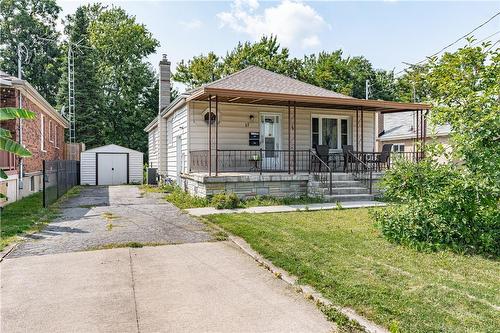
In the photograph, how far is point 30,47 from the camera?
37.7 m

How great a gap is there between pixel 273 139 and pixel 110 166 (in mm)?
12657

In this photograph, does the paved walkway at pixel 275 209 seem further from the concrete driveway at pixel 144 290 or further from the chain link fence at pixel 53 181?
the chain link fence at pixel 53 181

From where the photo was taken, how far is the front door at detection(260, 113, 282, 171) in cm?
1414

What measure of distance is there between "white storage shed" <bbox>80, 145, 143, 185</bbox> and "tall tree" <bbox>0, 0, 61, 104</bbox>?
17979 millimetres

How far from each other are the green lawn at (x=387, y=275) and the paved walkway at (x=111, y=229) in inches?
41.7

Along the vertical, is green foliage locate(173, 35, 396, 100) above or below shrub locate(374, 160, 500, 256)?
above

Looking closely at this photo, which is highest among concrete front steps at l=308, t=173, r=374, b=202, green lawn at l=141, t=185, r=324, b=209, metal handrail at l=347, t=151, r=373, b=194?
metal handrail at l=347, t=151, r=373, b=194

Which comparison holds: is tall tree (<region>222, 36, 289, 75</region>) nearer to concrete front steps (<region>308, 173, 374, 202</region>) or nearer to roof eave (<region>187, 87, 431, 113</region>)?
A: roof eave (<region>187, 87, 431, 113</region>)

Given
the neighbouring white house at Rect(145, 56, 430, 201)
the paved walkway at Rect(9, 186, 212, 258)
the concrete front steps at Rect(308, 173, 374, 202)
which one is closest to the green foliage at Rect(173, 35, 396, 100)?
the neighbouring white house at Rect(145, 56, 430, 201)

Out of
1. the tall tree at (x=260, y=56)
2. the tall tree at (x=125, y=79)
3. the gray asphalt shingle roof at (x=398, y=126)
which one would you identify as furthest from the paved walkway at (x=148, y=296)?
the tall tree at (x=125, y=79)

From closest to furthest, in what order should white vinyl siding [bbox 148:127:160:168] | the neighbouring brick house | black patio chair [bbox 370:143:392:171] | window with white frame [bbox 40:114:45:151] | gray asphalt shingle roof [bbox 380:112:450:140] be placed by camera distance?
the neighbouring brick house < black patio chair [bbox 370:143:392:171] < window with white frame [bbox 40:114:45:151] < white vinyl siding [bbox 148:127:160:168] < gray asphalt shingle roof [bbox 380:112:450:140]

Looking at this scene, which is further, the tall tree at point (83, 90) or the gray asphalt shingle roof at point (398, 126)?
the tall tree at point (83, 90)

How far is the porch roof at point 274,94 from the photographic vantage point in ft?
36.7

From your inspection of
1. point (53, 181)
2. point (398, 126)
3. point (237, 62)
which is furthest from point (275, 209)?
point (237, 62)
